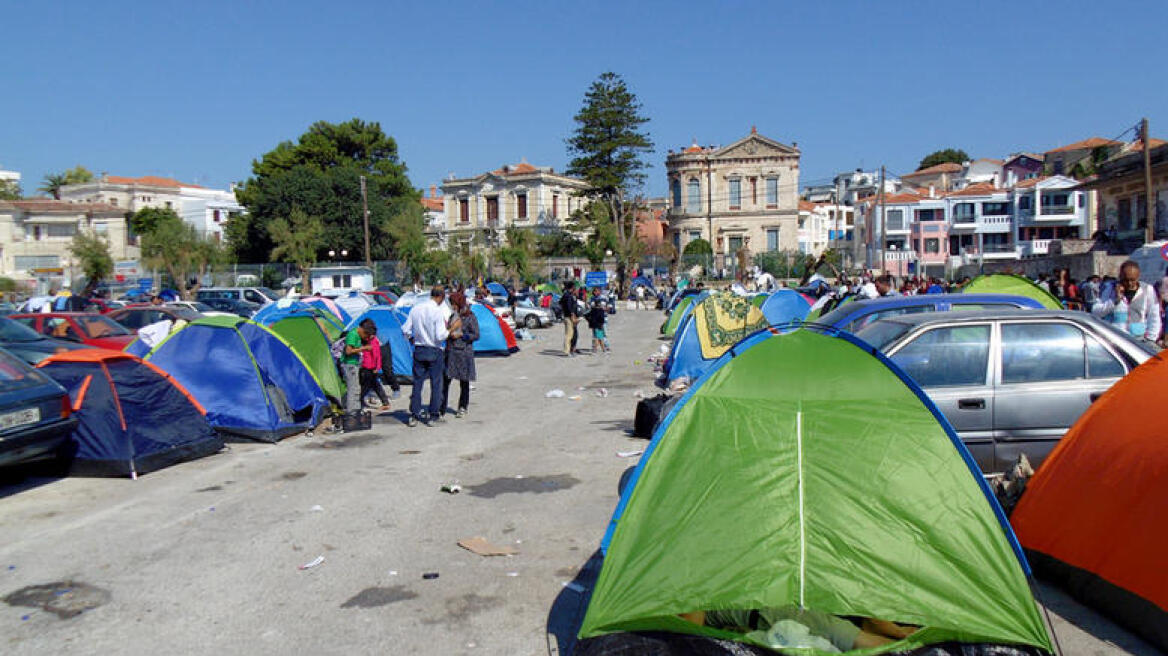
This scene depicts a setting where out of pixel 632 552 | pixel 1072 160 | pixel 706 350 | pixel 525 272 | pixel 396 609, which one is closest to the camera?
pixel 632 552

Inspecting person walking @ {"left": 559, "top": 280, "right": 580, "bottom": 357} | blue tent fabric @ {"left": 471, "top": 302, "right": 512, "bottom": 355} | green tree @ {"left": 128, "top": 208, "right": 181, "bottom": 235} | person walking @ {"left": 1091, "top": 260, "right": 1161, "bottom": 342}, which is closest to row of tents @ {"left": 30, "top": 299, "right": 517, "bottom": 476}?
person walking @ {"left": 559, "top": 280, "right": 580, "bottom": 357}

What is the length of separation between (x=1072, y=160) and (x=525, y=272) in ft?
157

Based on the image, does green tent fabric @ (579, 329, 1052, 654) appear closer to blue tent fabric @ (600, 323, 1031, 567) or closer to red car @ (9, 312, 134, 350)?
blue tent fabric @ (600, 323, 1031, 567)

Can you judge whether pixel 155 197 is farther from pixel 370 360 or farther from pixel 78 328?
pixel 370 360

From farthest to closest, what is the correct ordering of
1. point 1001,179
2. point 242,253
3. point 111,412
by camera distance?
1. point 1001,179
2. point 242,253
3. point 111,412

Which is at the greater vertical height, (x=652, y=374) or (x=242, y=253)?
(x=242, y=253)

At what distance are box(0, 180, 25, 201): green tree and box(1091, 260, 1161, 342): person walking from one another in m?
88.5

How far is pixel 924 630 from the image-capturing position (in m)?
4.13

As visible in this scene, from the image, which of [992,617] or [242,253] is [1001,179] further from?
[992,617]

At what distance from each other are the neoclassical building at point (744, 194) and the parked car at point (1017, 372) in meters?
58.4

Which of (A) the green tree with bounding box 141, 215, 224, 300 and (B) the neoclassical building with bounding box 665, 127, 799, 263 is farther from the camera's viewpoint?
(B) the neoclassical building with bounding box 665, 127, 799, 263

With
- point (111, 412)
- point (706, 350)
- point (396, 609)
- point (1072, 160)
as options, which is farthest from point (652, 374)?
point (1072, 160)

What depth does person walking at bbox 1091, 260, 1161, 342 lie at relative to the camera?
10156 millimetres

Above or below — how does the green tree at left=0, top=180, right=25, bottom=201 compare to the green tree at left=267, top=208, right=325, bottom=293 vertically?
above
